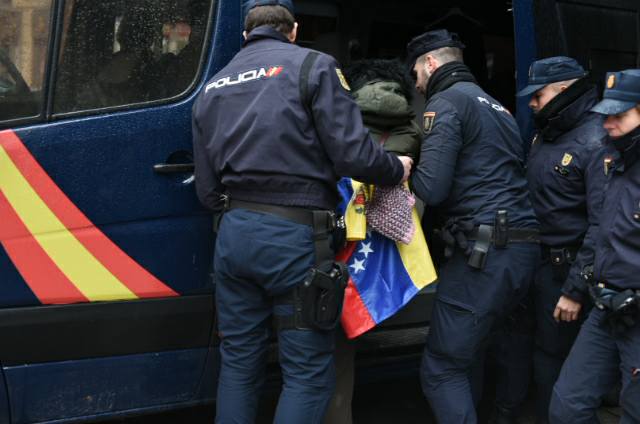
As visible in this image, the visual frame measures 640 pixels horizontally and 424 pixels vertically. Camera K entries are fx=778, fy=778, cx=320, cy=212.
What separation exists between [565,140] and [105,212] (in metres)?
1.82

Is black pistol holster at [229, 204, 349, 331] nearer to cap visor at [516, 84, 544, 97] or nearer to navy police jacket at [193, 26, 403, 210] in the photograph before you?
navy police jacket at [193, 26, 403, 210]

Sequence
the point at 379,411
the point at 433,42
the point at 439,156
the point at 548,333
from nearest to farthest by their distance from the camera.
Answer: the point at 439,156 < the point at 433,42 < the point at 548,333 < the point at 379,411

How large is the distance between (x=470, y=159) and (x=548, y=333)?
0.89 meters

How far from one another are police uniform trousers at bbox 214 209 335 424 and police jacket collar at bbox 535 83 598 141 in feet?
3.97

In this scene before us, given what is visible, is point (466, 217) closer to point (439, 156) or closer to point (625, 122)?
point (439, 156)

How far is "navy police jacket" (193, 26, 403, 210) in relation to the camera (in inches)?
97.2

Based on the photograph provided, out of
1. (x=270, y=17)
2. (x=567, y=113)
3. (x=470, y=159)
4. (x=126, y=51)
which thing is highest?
(x=270, y=17)

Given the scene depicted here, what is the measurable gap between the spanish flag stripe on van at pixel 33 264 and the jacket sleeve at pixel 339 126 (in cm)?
100

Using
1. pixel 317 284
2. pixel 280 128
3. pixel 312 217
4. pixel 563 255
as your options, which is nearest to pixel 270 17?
pixel 280 128

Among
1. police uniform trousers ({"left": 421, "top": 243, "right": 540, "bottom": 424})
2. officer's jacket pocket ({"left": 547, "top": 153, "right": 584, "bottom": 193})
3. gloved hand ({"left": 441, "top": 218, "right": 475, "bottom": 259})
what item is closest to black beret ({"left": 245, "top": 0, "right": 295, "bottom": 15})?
gloved hand ({"left": 441, "top": 218, "right": 475, "bottom": 259})

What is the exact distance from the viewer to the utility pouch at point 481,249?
2.92m

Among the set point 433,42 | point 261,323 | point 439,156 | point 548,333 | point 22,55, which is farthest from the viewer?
point 548,333

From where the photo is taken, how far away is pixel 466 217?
9.82 ft

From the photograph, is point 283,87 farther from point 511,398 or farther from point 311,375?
point 511,398
